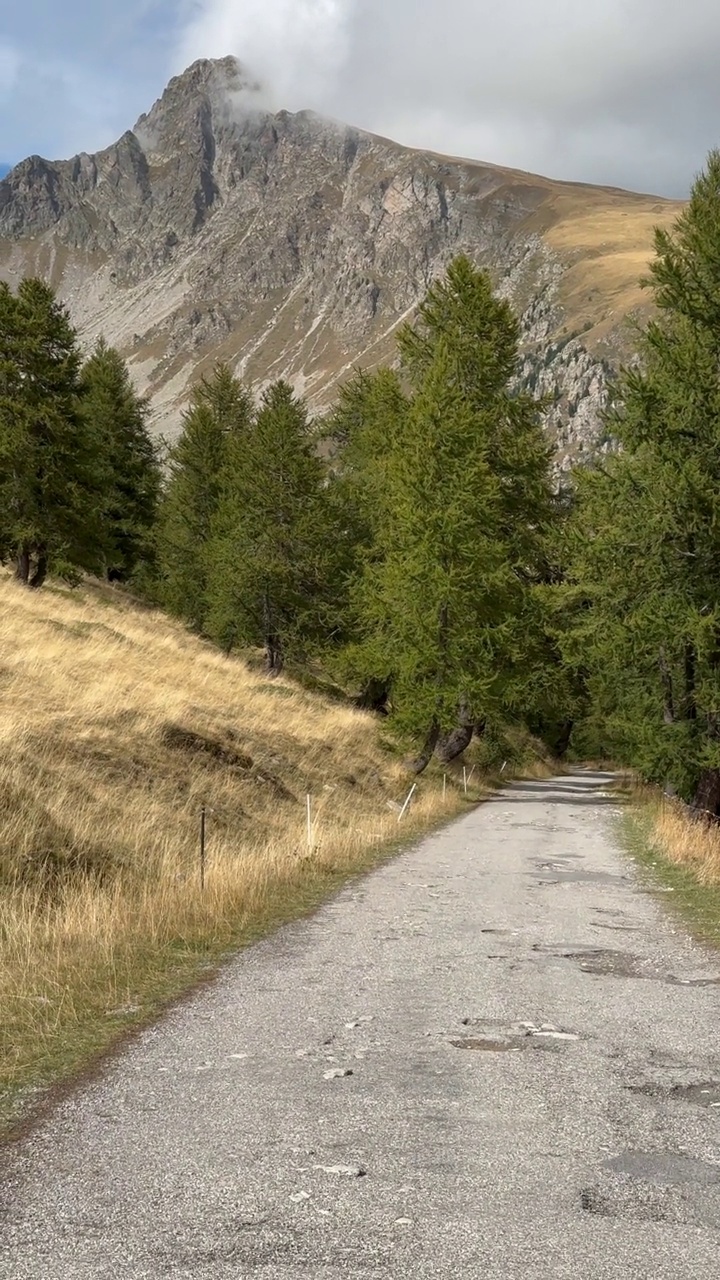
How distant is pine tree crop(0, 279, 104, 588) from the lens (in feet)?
104

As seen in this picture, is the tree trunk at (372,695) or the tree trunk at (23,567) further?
the tree trunk at (372,695)

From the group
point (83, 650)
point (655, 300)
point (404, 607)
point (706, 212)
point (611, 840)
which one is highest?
point (706, 212)

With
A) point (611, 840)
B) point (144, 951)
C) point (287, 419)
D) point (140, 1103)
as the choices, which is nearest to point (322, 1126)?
point (140, 1103)

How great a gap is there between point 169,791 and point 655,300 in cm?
1367

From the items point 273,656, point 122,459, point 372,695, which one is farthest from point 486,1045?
point 122,459

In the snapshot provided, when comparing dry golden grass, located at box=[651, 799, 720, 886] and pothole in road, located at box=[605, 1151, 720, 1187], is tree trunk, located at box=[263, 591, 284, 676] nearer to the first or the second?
dry golden grass, located at box=[651, 799, 720, 886]

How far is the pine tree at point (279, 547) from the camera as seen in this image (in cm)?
3562

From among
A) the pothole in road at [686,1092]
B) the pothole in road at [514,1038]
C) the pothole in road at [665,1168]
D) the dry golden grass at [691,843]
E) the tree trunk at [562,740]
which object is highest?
the pothole in road at [665,1168]

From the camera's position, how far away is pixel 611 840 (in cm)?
1925

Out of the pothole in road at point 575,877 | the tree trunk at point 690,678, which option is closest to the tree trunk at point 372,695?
the tree trunk at point 690,678

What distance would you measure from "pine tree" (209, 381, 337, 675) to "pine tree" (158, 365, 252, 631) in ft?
20.7

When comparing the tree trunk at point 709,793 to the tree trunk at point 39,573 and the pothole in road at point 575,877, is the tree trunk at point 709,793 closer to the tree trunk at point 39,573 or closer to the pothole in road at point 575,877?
the pothole in road at point 575,877

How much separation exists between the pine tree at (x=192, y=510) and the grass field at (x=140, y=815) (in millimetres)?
12444

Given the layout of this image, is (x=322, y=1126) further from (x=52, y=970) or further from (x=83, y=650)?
(x=83, y=650)
